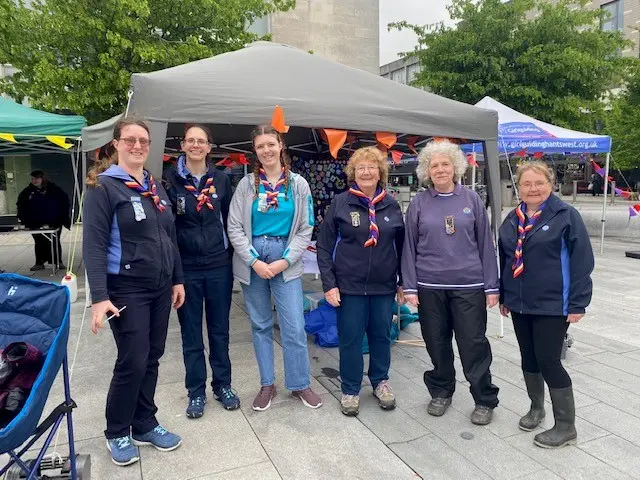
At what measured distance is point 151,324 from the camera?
2.59 meters

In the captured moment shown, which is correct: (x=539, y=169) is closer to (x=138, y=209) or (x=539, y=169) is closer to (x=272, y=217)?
(x=272, y=217)

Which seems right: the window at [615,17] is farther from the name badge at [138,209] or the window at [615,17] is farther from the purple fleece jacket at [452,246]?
the name badge at [138,209]

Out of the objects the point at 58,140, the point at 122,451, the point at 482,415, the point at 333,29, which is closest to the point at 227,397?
the point at 122,451

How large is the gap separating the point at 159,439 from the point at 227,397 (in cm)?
57

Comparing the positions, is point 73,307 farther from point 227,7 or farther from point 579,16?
point 579,16

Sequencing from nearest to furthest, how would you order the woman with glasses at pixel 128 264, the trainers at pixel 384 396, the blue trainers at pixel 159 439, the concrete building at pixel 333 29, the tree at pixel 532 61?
the woman with glasses at pixel 128 264, the blue trainers at pixel 159 439, the trainers at pixel 384 396, the tree at pixel 532 61, the concrete building at pixel 333 29

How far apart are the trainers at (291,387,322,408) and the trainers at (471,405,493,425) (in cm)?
98

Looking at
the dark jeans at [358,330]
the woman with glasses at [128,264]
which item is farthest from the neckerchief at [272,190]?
the dark jeans at [358,330]

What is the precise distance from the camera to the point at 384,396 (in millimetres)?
3209

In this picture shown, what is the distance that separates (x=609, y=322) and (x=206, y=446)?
14.6ft

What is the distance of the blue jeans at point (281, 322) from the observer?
123 inches

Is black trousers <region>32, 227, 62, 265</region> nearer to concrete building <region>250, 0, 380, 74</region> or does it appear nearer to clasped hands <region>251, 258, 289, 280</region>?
clasped hands <region>251, 258, 289, 280</region>

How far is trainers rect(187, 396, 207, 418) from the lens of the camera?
3.07m

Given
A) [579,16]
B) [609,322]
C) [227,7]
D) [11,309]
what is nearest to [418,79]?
[579,16]
